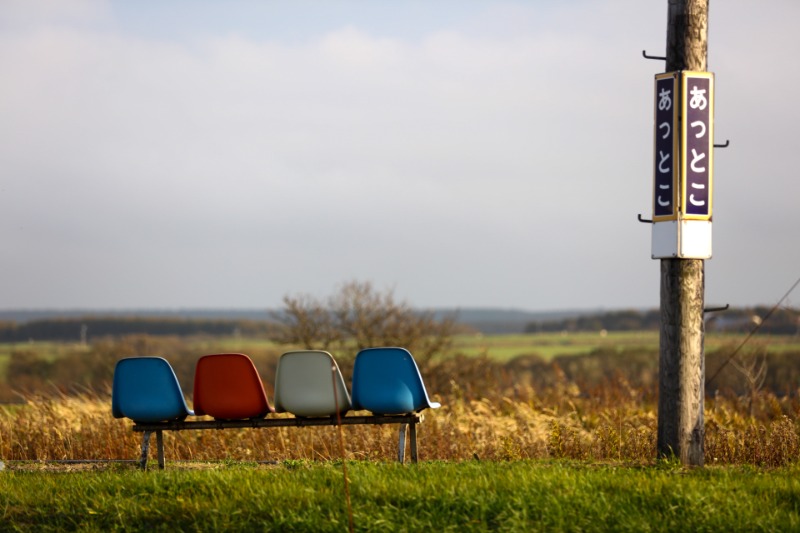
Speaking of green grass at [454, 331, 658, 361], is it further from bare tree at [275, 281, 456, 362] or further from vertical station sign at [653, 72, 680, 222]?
vertical station sign at [653, 72, 680, 222]

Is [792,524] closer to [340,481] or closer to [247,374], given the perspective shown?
[340,481]

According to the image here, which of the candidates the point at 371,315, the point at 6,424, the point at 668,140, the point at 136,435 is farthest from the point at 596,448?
the point at 371,315

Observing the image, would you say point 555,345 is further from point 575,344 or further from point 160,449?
point 160,449

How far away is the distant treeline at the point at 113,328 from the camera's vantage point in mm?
117250

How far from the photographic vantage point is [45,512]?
317 inches

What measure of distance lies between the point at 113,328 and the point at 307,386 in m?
113

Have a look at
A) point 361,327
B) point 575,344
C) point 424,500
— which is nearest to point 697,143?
point 424,500

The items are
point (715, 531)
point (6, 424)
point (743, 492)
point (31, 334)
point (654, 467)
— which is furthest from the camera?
point (31, 334)

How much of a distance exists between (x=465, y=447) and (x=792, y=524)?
7031mm

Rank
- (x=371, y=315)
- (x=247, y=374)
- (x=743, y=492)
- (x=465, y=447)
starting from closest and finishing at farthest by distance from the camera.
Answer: (x=743, y=492) < (x=247, y=374) < (x=465, y=447) < (x=371, y=315)

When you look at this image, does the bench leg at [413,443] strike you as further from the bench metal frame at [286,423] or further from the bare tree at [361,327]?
the bare tree at [361,327]

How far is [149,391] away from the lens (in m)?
9.71

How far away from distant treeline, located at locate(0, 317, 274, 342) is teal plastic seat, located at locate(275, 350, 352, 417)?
351ft

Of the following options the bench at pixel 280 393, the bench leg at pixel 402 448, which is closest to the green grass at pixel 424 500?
the bench leg at pixel 402 448
